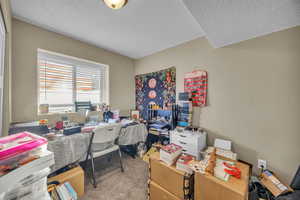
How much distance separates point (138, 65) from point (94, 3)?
5.79ft

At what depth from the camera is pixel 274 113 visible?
1.39 m

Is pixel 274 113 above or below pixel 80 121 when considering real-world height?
above

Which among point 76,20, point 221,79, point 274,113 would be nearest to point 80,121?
point 76,20

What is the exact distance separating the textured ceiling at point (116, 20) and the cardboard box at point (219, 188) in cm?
188

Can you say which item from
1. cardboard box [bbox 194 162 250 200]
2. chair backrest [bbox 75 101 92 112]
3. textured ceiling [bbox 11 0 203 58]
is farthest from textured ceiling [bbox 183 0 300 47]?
chair backrest [bbox 75 101 92 112]

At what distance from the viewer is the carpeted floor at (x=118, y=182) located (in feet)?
4.50

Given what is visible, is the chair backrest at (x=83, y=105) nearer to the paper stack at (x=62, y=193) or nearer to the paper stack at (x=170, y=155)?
the paper stack at (x=62, y=193)

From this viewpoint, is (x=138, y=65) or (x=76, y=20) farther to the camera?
(x=138, y=65)

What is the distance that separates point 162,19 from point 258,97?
5.47ft

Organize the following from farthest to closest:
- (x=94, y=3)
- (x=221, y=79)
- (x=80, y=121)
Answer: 1. (x=80, y=121)
2. (x=221, y=79)
3. (x=94, y=3)

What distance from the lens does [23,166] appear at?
55 cm

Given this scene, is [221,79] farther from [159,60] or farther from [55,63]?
[55,63]

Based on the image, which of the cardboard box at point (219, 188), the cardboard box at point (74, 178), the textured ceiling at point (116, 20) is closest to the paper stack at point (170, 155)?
the cardboard box at point (219, 188)

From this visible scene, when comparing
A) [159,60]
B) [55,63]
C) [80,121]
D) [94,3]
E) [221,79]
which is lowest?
[80,121]
